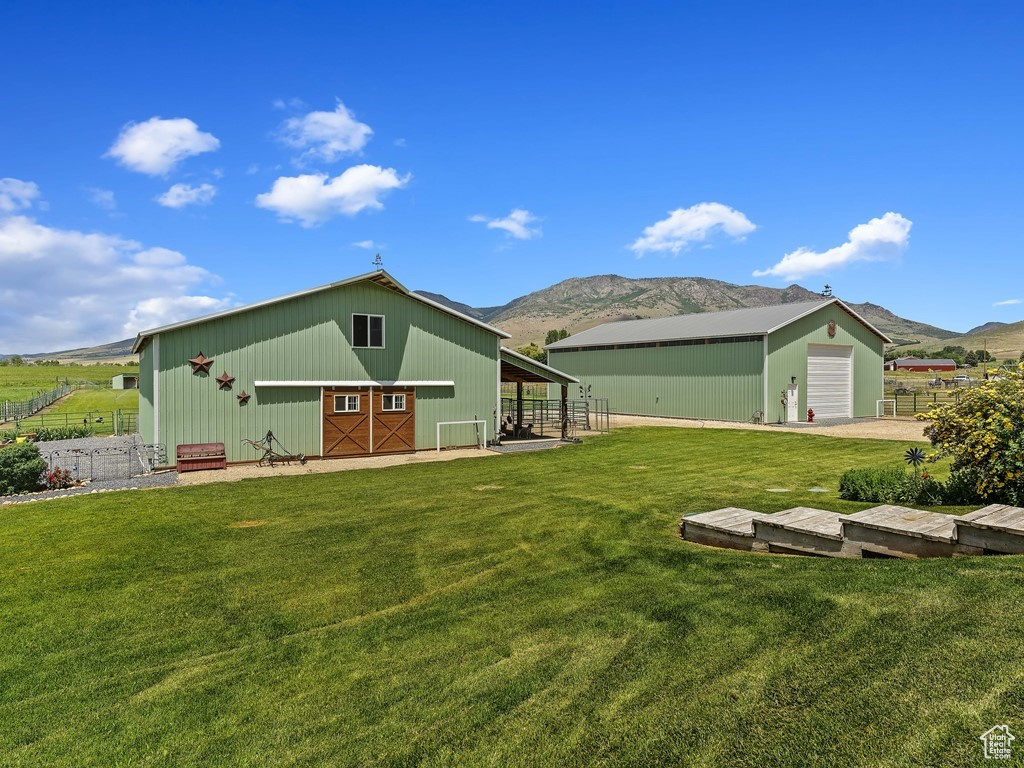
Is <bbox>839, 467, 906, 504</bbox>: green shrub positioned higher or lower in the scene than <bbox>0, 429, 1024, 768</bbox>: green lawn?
higher

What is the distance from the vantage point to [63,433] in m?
28.2

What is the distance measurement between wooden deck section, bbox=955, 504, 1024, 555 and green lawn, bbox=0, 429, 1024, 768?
54 centimetres

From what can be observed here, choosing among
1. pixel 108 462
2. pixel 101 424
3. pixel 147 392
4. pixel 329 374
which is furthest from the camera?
pixel 101 424

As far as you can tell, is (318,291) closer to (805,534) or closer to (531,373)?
(531,373)

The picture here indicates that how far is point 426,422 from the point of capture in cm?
2161

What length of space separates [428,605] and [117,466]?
16071mm

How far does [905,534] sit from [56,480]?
1790cm

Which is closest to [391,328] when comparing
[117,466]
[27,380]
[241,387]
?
[241,387]

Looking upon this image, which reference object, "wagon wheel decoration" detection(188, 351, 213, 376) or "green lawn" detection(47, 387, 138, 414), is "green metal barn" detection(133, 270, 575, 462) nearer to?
"wagon wheel decoration" detection(188, 351, 213, 376)

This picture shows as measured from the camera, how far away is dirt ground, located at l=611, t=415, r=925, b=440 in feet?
82.2

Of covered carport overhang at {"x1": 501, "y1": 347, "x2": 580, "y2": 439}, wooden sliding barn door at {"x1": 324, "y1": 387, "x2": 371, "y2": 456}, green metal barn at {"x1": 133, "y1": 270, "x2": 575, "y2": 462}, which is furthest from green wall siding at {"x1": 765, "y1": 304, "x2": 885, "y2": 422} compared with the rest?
wooden sliding barn door at {"x1": 324, "y1": 387, "x2": 371, "y2": 456}

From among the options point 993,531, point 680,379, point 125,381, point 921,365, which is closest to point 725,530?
point 993,531

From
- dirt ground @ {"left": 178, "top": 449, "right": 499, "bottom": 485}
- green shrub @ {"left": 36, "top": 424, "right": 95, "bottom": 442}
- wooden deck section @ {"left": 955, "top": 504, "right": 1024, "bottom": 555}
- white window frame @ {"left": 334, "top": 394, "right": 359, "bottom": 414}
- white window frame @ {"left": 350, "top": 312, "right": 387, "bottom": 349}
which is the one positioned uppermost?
white window frame @ {"left": 350, "top": 312, "right": 387, "bottom": 349}

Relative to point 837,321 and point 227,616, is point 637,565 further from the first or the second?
point 837,321
